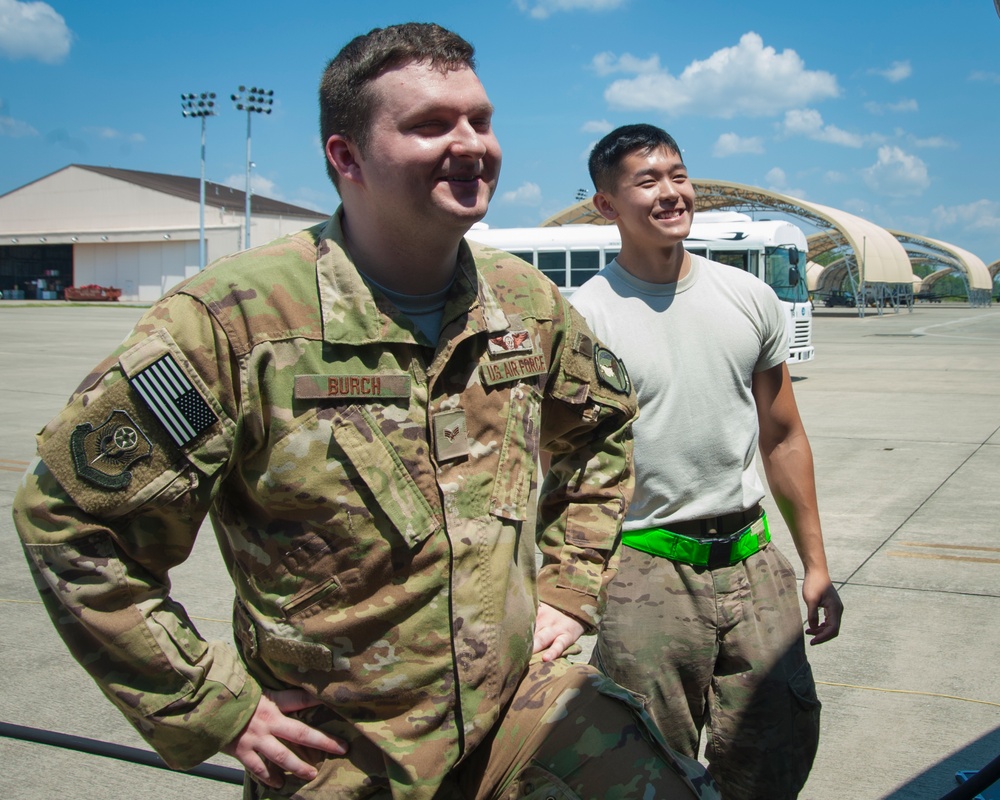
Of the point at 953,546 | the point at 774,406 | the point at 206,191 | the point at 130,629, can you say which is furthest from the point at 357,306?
the point at 206,191

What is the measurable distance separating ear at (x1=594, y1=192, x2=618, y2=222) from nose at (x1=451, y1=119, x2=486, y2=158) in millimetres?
1320

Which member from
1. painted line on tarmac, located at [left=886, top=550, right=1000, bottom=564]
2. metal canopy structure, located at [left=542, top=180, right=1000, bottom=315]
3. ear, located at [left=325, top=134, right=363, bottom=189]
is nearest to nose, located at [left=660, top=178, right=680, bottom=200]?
ear, located at [left=325, top=134, right=363, bottom=189]

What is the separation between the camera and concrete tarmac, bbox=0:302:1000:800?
3.46 metres

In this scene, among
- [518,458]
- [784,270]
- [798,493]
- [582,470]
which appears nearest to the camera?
[518,458]

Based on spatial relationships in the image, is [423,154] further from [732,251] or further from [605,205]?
[732,251]

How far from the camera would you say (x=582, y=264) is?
70.4 ft

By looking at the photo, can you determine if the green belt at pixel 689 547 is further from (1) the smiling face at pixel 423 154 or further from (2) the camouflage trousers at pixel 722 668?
(1) the smiling face at pixel 423 154

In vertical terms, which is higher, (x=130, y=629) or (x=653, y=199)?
(x=653, y=199)

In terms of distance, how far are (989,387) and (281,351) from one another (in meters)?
15.6

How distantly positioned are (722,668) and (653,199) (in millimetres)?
1356

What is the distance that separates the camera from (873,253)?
5141 centimetres

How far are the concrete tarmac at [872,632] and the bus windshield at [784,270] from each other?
7565mm

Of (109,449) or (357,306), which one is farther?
(357,306)

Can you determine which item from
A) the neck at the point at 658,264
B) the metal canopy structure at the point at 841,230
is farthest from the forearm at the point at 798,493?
the metal canopy structure at the point at 841,230
